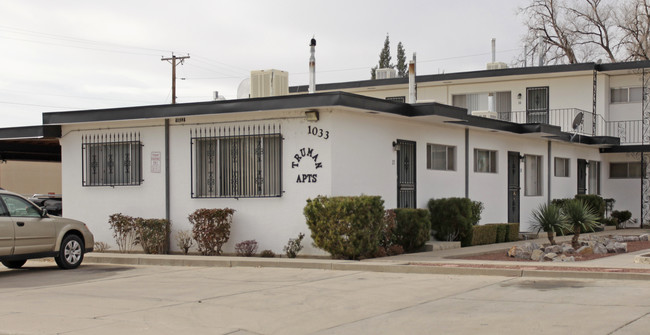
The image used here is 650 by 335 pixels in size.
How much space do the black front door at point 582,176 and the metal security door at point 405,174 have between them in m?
12.5

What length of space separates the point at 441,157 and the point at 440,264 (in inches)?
264

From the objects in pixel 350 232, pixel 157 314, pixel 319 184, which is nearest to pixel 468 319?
pixel 157 314

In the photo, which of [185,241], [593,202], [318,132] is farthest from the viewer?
[593,202]

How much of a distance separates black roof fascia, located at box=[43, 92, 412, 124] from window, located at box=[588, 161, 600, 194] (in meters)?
15.6

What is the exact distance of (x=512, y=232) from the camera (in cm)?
2262

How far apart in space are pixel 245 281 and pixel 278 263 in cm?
222

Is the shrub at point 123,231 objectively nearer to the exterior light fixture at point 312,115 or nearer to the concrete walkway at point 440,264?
the concrete walkway at point 440,264

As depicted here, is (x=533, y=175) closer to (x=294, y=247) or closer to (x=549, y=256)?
(x=549, y=256)

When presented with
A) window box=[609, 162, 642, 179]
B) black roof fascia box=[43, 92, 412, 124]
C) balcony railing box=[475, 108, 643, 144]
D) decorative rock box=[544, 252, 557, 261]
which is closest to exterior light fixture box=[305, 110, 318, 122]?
black roof fascia box=[43, 92, 412, 124]

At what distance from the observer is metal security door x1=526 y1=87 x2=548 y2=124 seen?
100 feet

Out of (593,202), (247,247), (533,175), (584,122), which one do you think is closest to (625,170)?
(584,122)

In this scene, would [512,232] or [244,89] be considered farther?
[512,232]

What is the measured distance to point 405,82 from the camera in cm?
3197

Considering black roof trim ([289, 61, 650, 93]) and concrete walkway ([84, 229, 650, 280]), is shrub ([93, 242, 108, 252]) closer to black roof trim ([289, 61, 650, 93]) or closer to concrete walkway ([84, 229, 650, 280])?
concrete walkway ([84, 229, 650, 280])
